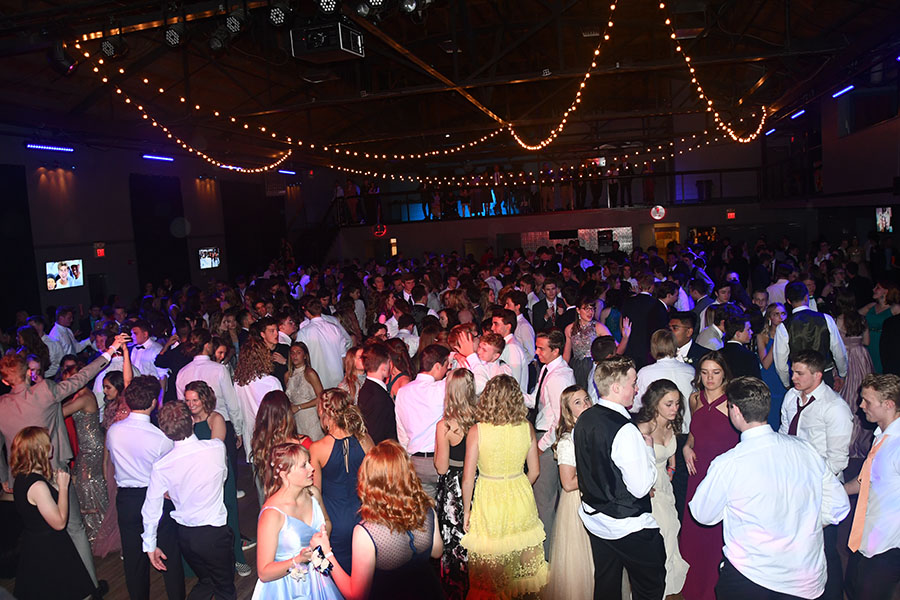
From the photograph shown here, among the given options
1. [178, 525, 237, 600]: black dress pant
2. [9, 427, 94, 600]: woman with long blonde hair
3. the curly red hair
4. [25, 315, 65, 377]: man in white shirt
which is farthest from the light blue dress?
[25, 315, 65, 377]: man in white shirt

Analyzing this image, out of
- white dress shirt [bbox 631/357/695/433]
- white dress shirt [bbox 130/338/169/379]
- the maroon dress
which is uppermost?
white dress shirt [bbox 130/338/169/379]

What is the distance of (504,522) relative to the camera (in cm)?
351

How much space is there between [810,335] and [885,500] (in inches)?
79.0

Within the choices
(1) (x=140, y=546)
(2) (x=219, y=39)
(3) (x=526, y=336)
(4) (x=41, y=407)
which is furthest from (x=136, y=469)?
(2) (x=219, y=39)

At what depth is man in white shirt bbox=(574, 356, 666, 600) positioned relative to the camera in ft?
9.74

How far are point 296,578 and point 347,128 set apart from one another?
1908 cm

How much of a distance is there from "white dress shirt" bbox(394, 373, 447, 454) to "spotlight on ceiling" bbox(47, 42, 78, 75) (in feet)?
20.9

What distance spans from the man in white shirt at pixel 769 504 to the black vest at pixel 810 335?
2.35m

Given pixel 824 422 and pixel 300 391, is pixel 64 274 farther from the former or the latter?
pixel 824 422

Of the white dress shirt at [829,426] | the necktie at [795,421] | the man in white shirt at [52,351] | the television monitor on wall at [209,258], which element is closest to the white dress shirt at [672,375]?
the necktie at [795,421]

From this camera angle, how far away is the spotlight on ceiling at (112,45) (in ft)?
25.0

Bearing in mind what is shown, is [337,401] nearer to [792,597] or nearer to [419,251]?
[792,597]

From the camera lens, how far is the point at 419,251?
20.0m

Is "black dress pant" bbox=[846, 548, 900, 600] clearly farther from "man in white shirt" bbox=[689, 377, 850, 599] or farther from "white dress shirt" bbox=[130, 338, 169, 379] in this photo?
"white dress shirt" bbox=[130, 338, 169, 379]
